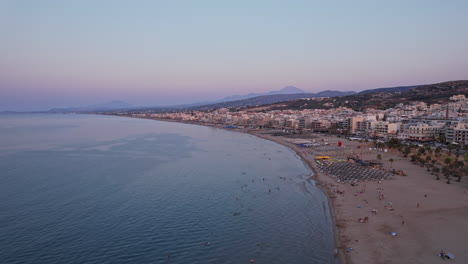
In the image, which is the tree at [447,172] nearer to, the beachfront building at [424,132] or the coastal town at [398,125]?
the coastal town at [398,125]

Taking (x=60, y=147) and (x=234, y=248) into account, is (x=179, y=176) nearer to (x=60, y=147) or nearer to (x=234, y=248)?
(x=234, y=248)

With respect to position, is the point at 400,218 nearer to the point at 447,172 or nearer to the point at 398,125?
the point at 447,172

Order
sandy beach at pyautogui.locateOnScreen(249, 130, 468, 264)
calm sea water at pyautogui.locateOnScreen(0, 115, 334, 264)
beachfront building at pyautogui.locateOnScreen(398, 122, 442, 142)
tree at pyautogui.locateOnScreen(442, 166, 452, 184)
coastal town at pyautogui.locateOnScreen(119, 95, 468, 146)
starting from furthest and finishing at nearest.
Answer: beachfront building at pyautogui.locateOnScreen(398, 122, 442, 142) → coastal town at pyautogui.locateOnScreen(119, 95, 468, 146) → tree at pyautogui.locateOnScreen(442, 166, 452, 184) → calm sea water at pyautogui.locateOnScreen(0, 115, 334, 264) → sandy beach at pyautogui.locateOnScreen(249, 130, 468, 264)

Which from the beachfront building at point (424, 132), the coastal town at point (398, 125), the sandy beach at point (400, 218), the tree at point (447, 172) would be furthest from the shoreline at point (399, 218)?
the beachfront building at point (424, 132)

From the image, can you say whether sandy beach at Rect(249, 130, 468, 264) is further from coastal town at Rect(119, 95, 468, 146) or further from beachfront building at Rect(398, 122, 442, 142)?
beachfront building at Rect(398, 122, 442, 142)

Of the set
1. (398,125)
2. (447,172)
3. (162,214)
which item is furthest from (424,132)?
(162,214)

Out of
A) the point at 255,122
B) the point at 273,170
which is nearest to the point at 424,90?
the point at 255,122

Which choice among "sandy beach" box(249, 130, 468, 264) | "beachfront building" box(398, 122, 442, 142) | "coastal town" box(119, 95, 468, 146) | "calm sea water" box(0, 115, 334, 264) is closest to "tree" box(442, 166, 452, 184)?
"sandy beach" box(249, 130, 468, 264)

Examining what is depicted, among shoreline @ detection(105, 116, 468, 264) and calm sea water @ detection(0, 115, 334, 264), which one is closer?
shoreline @ detection(105, 116, 468, 264)
